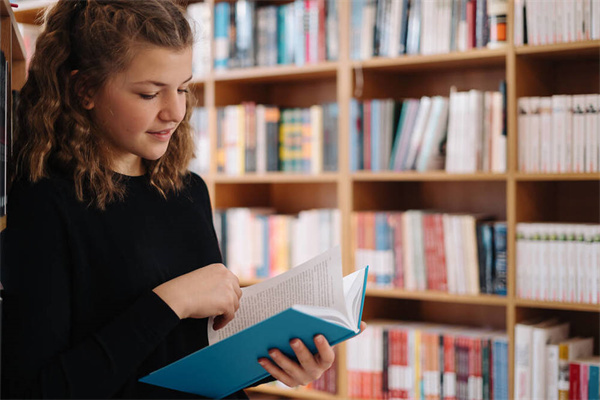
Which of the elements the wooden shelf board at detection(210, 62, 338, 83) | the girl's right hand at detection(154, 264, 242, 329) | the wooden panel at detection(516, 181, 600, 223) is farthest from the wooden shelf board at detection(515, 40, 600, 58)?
the girl's right hand at detection(154, 264, 242, 329)

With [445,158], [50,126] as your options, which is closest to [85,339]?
[50,126]

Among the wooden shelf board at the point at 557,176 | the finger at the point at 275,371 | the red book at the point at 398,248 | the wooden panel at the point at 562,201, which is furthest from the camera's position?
the red book at the point at 398,248

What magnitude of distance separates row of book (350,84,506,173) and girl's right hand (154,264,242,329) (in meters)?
1.38

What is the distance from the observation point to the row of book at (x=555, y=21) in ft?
6.72

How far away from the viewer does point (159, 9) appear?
1.08 m

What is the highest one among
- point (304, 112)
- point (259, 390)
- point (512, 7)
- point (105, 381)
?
point (512, 7)

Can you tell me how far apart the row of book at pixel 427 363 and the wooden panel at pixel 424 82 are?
2.81 feet

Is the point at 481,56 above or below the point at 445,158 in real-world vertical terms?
above

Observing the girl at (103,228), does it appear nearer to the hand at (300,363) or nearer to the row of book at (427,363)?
the hand at (300,363)

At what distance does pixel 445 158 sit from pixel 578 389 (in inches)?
32.7

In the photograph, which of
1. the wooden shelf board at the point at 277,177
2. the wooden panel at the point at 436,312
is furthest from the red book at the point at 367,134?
the wooden panel at the point at 436,312

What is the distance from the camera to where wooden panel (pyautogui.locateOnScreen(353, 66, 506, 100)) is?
8.16 ft

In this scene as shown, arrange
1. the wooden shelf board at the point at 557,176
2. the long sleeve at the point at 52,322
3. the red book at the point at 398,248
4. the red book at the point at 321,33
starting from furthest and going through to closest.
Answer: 1. the red book at the point at 321,33
2. the red book at the point at 398,248
3. the wooden shelf board at the point at 557,176
4. the long sleeve at the point at 52,322

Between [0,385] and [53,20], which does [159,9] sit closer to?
[53,20]
